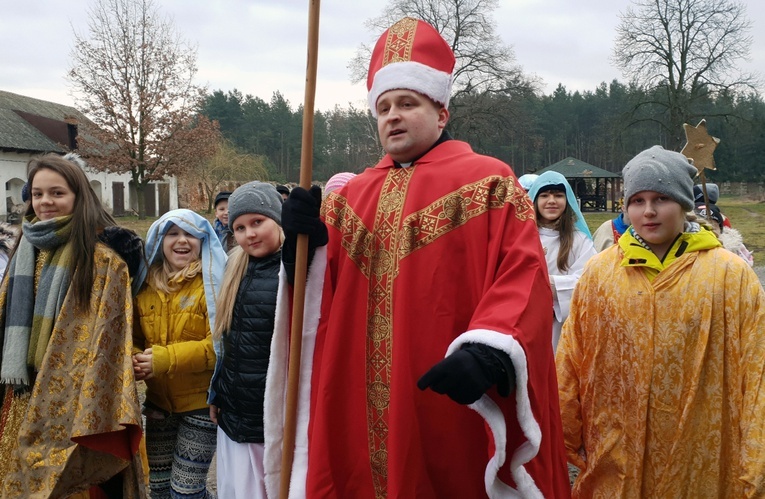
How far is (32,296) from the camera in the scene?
9.77 feet

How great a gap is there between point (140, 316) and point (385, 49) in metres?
1.94

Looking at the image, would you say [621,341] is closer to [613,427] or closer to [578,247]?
[613,427]

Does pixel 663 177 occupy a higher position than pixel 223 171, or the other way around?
pixel 223 171


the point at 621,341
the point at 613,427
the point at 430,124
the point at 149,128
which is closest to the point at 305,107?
the point at 430,124

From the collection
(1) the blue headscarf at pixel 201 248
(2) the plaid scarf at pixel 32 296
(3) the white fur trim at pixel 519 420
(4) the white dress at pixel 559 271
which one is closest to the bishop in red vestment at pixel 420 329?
(3) the white fur trim at pixel 519 420

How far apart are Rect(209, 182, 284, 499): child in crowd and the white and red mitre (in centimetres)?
107

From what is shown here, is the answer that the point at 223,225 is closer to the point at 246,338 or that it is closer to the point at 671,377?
the point at 246,338

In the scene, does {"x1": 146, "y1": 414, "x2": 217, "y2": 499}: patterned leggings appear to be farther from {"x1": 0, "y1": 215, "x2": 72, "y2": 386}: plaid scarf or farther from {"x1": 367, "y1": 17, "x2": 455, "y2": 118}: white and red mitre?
{"x1": 367, "y1": 17, "x2": 455, "y2": 118}: white and red mitre

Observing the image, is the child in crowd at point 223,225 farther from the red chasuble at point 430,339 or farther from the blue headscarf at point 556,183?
the red chasuble at point 430,339

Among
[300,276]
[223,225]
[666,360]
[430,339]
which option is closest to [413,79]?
[300,276]

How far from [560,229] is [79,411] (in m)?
3.38

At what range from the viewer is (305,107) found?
2.04m

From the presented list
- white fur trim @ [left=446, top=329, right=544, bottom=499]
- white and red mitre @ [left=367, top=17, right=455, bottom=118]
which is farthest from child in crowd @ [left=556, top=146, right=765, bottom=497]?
white and red mitre @ [left=367, top=17, right=455, bottom=118]

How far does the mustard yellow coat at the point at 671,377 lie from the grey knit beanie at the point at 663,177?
0.19 metres
